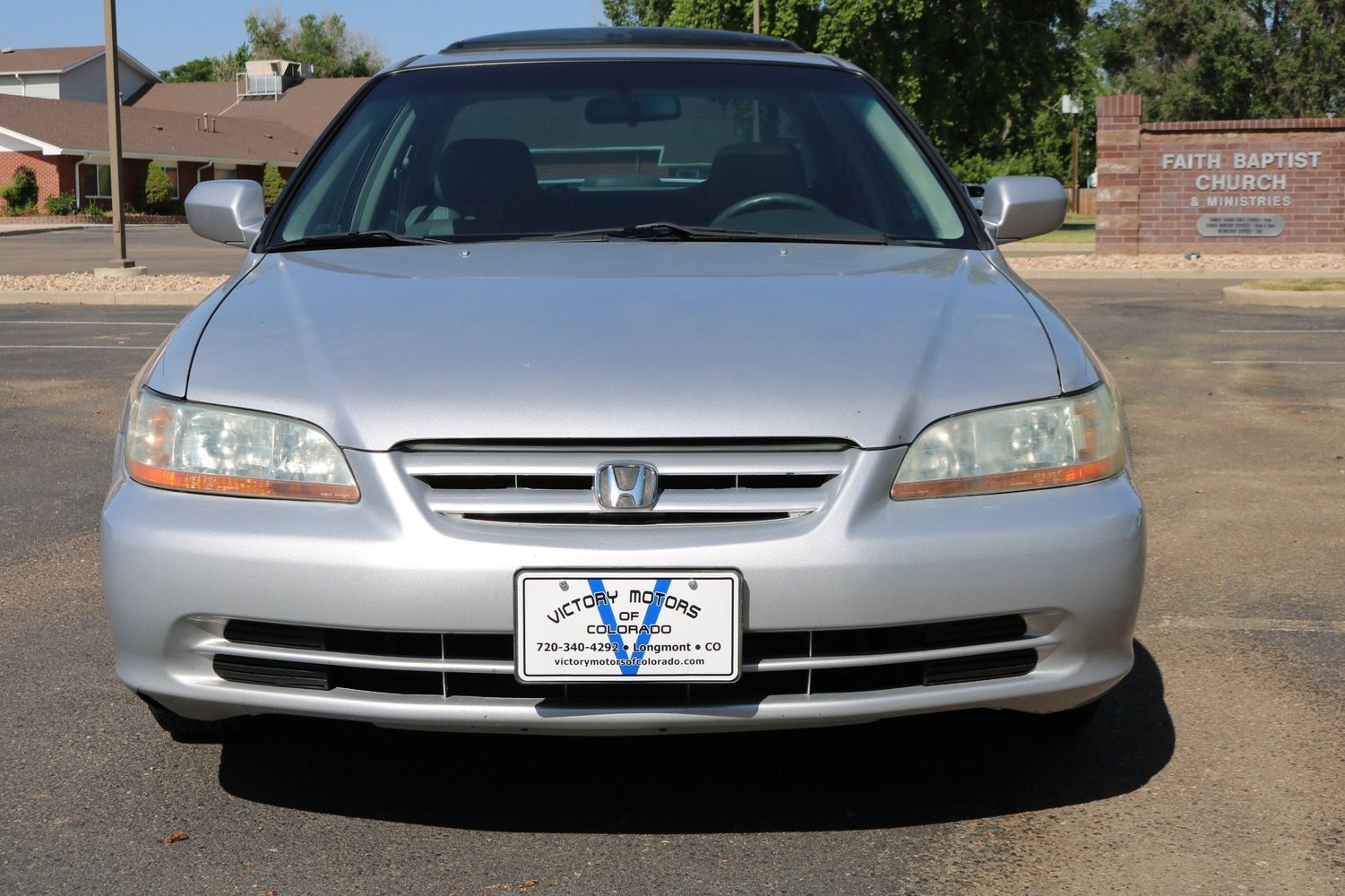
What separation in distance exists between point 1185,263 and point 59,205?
1518 inches

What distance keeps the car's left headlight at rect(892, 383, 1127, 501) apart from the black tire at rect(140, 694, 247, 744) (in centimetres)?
152

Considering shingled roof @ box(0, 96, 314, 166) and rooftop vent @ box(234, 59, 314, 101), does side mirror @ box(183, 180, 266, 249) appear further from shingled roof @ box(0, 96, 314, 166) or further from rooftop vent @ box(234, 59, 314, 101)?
rooftop vent @ box(234, 59, 314, 101)

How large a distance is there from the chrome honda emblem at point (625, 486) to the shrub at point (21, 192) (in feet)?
171

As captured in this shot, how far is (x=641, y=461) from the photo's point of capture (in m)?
2.60

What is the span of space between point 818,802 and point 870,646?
512 mm

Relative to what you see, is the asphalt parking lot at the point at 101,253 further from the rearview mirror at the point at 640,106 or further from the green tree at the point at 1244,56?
the green tree at the point at 1244,56

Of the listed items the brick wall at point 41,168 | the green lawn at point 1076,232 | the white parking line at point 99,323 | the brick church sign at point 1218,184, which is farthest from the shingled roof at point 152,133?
the white parking line at point 99,323

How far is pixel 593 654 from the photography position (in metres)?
2.54

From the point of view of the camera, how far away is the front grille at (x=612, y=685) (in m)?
2.60


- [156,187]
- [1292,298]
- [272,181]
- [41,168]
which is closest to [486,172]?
[1292,298]

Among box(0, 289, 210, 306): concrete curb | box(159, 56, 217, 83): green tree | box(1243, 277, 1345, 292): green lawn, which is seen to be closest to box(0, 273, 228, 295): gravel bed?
box(0, 289, 210, 306): concrete curb

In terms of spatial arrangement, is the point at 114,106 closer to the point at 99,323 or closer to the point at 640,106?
the point at 99,323

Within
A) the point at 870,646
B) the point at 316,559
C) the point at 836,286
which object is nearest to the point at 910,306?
the point at 836,286

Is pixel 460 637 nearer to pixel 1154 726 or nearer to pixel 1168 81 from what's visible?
pixel 1154 726
